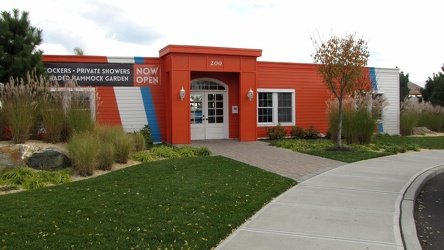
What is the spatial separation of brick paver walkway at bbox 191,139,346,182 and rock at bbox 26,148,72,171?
4873 mm

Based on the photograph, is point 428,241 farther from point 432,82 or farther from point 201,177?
point 432,82

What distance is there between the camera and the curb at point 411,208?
4.95 m

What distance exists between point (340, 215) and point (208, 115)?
39.1ft

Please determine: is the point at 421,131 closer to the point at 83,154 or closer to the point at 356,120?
the point at 356,120

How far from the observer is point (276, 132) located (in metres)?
18.2

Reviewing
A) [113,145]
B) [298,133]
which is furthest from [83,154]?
[298,133]

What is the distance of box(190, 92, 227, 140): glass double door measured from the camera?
17.2m

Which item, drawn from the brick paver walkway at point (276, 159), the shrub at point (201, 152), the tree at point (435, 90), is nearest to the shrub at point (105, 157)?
the shrub at point (201, 152)

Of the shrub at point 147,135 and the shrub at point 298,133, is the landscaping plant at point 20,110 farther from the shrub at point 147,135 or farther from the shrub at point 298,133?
the shrub at point 298,133

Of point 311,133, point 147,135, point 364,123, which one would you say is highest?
point 364,123

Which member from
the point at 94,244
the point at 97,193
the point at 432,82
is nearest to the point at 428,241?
the point at 94,244

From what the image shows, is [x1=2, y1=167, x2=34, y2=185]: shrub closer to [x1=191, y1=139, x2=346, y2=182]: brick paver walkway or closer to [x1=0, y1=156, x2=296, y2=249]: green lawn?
[x1=0, y1=156, x2=296, y2=249]: green lawn

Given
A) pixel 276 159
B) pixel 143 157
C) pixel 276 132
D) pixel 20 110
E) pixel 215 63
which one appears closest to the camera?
pixel 20 110

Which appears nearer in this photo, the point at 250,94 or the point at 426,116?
the point at 250,94
